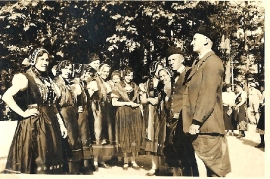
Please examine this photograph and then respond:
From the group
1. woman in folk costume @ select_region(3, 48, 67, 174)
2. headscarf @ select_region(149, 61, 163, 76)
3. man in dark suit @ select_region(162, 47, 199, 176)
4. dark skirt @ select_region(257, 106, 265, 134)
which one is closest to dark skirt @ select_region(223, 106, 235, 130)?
dark skirt @ select_region(257, 106, 265, 134)

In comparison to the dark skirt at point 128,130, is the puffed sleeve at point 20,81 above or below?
above

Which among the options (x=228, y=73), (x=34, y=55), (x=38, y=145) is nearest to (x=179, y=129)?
(x=228, y=73)

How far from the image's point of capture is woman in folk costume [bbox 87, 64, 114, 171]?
2.88 m

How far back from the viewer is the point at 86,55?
292 cm

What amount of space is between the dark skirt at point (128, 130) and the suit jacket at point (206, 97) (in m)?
0.34

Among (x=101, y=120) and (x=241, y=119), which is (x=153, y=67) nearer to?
(x=101, y=120)

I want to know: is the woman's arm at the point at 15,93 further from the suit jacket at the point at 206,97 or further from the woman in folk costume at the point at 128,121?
the suit jacket at the point at 206,97

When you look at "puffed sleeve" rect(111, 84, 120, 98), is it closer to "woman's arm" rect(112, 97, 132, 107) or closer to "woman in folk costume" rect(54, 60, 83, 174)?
"woman's arm" rect(112, 97, 132, 107)

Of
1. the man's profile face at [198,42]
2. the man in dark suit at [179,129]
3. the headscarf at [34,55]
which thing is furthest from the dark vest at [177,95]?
the headscarf at [34,55]

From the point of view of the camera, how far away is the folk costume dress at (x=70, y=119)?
2902mm

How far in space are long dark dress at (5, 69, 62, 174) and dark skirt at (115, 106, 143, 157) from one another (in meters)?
0.46

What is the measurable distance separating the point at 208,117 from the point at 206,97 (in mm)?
145

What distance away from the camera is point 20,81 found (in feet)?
9.64

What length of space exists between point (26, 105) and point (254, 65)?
1720 mm
